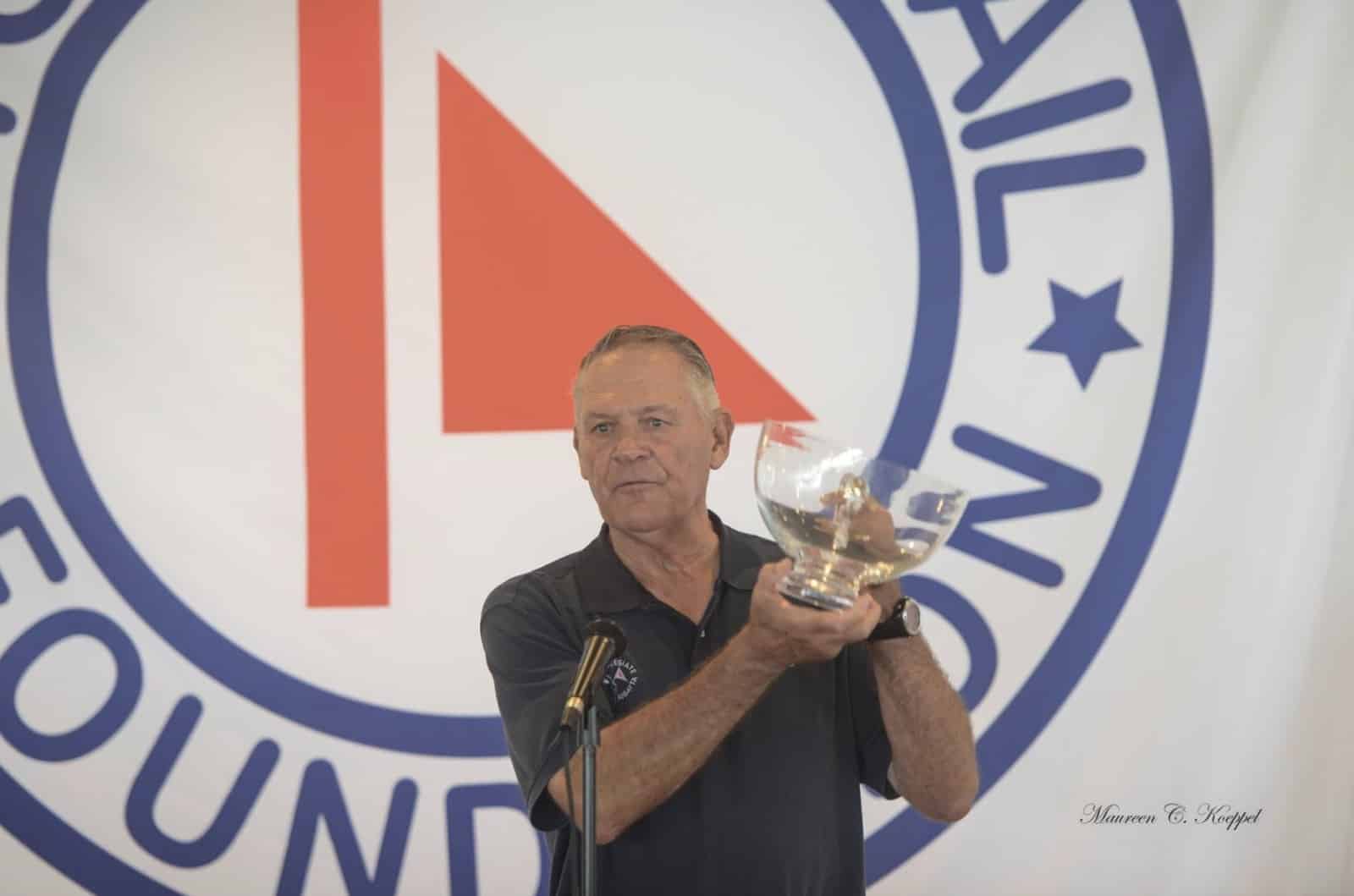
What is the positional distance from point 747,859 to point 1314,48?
5.23ft

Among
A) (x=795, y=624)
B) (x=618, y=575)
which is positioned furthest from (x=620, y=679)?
(x=795, y=624)

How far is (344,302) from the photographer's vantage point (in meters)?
2.09

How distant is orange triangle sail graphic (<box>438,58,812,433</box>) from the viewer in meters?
2.07

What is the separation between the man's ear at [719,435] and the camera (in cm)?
149

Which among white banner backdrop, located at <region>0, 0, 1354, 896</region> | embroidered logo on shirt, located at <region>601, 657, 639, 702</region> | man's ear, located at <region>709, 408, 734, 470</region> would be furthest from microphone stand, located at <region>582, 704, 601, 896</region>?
white banner backdrop, located at <region>0, 0, 1354, 896</region>

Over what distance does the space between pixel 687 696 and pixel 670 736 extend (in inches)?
1.5

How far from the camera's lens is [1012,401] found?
2.00 meters

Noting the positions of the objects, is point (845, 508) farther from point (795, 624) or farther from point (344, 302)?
point (344, 302)

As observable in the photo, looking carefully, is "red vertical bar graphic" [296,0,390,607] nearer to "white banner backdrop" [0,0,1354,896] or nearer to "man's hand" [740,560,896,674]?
"white banner backdrop" [0,0,1354,896]

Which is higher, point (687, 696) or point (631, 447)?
point (631, 447)

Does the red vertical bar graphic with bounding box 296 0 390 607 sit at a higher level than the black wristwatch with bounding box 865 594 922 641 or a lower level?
higher

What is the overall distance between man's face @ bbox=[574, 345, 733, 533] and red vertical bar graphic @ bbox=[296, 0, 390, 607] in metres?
0.74

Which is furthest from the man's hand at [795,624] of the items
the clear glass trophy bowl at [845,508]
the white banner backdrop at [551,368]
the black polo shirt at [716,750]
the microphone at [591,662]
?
the white banner backdrop at [551,368]

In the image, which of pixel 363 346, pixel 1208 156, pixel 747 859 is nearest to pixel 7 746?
pixel 363 346
